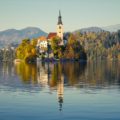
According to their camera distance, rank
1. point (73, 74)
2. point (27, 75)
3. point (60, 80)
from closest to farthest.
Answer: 1. point (60, 80)
2. point (27, 75)
3. point (73, 74)

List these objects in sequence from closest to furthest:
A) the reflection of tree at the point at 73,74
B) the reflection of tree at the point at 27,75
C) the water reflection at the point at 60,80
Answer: the water reflection at the point at 60,80 < the reflection of tree at the point at 73,74 < the reflection of tree at the point at 27,75

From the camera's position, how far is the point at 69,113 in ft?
118

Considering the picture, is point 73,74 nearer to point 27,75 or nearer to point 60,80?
point 27,75

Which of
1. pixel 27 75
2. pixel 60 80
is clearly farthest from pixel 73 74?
pixel 60 80

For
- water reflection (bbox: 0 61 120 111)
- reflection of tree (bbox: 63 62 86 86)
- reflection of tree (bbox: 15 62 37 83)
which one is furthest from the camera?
reflection of tree (bbox: 15 62 37 83)

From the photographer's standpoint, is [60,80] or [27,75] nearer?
[60,80]

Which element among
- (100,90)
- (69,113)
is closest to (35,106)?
(69,113)

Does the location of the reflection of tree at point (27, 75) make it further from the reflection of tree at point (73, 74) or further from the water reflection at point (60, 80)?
the reflection of tree at point (73, 74)

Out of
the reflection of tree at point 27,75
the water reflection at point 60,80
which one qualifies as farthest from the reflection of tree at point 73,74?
the reflection of tree at point 27,75

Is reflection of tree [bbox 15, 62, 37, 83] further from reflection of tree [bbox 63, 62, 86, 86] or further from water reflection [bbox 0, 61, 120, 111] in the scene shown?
reflection of tree [bbox 63, 62, 86, 86]

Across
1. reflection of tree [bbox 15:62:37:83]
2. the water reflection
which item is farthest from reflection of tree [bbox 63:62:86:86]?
reflection of tree [bbox 15:62:37:83]

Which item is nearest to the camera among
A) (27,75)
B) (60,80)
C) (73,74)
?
(60,80)

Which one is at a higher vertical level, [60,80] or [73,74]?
[73,74]

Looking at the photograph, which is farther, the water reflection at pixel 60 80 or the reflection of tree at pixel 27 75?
the reflection of tree at pixel 27 75
